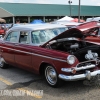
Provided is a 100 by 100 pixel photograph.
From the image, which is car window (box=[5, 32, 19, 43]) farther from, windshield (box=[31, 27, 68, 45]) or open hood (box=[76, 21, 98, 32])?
open hood (box=[76, 21, 98, 32])

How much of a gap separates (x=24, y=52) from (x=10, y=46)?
1.01 metres

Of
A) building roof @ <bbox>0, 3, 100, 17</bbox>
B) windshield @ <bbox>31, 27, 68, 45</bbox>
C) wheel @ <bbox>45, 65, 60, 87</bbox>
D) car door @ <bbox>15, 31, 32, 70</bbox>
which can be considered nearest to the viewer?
wheel @ <bbox>45, 65, 60, 87</bbox>

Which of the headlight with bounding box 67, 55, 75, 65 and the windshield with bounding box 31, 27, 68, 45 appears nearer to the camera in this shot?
the headlight with bounding box 67, 55, 75, 65

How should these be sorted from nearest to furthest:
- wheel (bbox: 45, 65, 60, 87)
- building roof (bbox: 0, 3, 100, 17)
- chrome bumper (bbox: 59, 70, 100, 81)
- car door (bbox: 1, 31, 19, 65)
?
chrome bumper (bbox: 59, 70, 100, 81) < wheel (bbox: 45, 65, 60, 87) < car door (bbox: 1, 31, 19, 65) < building roof (bbox: 0, 3, 100, 17)

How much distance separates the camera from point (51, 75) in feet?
19.1

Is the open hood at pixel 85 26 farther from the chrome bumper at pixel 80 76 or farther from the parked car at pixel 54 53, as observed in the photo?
the chrome bumper at pixel 80 76

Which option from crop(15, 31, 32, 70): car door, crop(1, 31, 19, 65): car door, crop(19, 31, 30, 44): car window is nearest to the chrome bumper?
crop(15, 31, 32, 70): car door

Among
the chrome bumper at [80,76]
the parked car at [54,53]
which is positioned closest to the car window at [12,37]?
the parked car at [54,53]

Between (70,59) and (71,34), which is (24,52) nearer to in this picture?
(71,34)

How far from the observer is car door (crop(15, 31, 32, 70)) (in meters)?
6.44

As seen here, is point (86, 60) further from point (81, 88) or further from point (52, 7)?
point (52, 7)

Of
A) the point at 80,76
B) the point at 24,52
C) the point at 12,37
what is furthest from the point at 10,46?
the point at 80,76

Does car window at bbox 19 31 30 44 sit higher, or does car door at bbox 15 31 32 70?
car window at bbox 19 31 30 44

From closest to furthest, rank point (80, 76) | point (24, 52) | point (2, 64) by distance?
1. point (80, 76)
2. point (24, 52)
3. point (2, 64)
